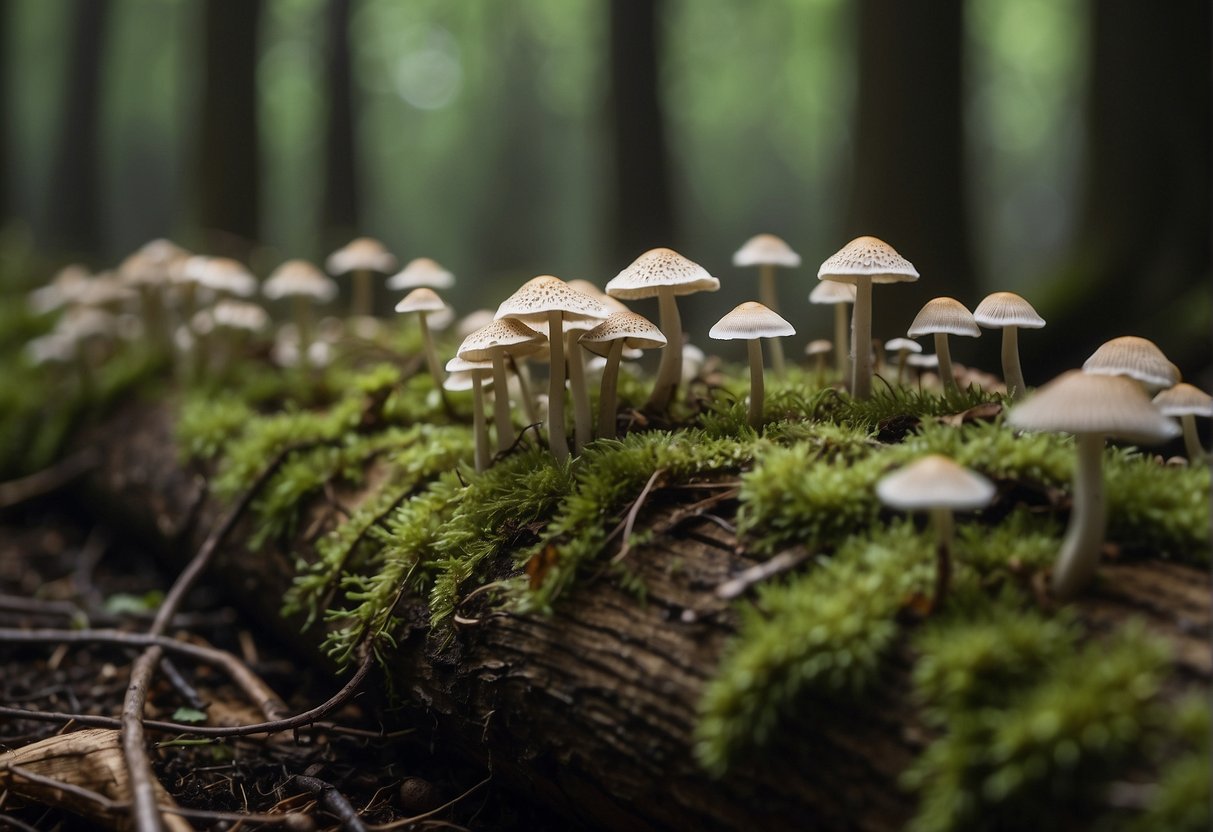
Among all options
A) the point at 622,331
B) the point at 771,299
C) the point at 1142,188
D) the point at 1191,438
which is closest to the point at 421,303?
the point at 622,331

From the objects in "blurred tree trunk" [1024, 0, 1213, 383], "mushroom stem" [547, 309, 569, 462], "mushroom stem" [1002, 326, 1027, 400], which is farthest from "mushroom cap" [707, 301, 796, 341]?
"blurred tree trunk" [1024, 0, 1213, 383]

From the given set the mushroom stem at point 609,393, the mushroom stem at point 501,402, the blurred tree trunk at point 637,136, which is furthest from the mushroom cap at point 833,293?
the blurred tree trunk at point 637,136

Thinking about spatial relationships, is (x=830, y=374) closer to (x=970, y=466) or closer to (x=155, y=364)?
(x=970, y=466)

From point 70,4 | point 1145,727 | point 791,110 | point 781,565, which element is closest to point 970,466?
point 781,565

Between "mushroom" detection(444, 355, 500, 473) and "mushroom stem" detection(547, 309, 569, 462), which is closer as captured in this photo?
"mushroom stem" detection(547, 309, 569, 462)

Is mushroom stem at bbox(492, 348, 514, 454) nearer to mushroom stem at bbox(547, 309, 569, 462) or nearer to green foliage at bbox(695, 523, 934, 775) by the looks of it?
mushroom stem at bbox(547, 309, 569, 462)

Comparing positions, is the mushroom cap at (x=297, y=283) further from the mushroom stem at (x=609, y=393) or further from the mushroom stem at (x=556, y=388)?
the mushroom stem at (x=609, y=393)

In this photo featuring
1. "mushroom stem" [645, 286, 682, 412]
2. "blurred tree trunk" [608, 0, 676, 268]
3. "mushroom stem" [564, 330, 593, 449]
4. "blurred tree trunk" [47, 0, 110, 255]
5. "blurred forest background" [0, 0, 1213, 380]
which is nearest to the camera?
"mushroom stem" [564, 330, 593, 449]
